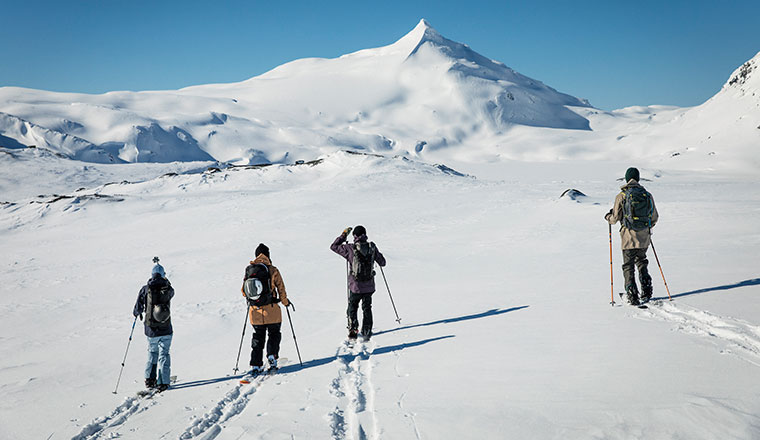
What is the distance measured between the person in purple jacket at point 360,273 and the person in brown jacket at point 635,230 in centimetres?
413

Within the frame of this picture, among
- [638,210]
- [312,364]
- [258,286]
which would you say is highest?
[638,210]

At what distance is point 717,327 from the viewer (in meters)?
6.04

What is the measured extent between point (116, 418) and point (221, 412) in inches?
52.3

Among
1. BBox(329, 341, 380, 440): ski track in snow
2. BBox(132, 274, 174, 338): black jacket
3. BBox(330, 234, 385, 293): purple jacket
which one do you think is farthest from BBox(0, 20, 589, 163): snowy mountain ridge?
BBox(329, 341, 380, 440): ski track in snow

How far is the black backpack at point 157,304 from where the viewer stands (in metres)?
6.50

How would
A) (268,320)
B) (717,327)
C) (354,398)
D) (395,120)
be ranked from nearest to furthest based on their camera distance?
(354,398) < (717,327) < (268,320) < (395,120)

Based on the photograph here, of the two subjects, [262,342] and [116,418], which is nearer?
[116,418]

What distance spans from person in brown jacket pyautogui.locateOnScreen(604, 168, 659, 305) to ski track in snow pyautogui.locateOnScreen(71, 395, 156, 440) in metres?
7.59

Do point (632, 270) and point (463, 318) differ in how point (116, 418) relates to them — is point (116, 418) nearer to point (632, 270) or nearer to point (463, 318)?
point (463, 318)

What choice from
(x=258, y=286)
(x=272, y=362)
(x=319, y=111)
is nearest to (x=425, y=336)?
(x=272, y=362)

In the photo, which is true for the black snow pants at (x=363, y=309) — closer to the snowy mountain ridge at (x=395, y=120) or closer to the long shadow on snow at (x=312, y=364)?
the long shadow on snow at (x=312, y=364)

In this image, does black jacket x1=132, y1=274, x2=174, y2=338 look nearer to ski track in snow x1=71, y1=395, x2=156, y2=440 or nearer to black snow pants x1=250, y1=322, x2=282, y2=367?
ski track in snow x1=71, y1=395, x2=156, y2=440

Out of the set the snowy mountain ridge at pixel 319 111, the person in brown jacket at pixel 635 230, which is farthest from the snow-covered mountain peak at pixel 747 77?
the person in brown jacket at pixel 635 230

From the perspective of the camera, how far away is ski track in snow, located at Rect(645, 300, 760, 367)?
5164 millimetres
